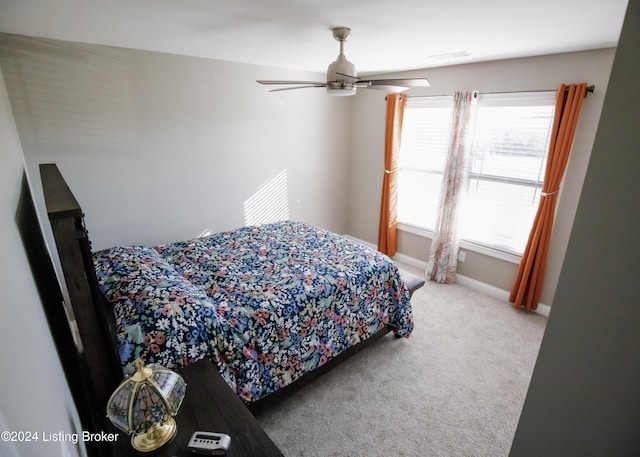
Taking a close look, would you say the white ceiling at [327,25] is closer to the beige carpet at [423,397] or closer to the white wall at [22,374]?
the white wall at [22,374]

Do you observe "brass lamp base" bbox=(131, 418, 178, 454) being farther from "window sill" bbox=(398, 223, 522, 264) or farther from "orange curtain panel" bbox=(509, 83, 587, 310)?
"window sill" bbox=(398, 223, 522, 264)

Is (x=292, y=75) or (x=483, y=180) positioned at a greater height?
(x=292, y=75)

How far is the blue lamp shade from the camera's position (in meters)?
1.00

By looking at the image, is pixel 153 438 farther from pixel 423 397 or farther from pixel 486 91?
pixel 486 91

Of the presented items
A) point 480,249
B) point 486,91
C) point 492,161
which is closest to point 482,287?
point 480,249

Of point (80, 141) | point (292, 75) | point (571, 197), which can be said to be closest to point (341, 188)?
point (292, 75)

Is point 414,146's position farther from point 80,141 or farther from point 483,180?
point 80,141

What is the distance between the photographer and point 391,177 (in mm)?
4125

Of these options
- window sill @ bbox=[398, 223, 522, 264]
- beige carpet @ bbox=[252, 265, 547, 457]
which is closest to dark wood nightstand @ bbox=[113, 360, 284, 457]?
beige carpet @ bbox=[252, 265, 547, 457]

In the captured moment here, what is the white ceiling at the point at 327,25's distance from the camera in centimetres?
161

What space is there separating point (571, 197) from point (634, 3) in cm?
271

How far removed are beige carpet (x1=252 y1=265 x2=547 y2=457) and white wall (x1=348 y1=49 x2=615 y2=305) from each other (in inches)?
26.7

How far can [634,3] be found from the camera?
629 millimetres

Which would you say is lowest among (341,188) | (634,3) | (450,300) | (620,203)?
(450,300)
